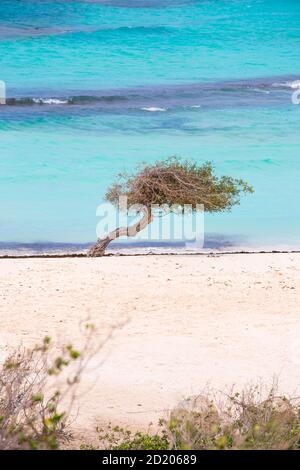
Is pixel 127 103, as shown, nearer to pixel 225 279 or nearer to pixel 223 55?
pixel 223 55

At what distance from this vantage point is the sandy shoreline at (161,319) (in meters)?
9.01

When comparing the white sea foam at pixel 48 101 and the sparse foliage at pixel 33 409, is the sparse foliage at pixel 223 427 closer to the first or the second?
the sparse foliage at pixel 33 409

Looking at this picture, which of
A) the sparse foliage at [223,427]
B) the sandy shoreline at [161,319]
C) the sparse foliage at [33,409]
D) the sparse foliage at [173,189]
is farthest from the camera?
the sparse foliage at [173,189]

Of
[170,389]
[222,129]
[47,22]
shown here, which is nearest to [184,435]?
[170,389]

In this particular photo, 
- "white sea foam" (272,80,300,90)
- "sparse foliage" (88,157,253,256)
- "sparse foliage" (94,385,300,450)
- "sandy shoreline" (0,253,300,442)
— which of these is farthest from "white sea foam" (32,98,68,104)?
"sparse foliage" (94,385,300,450)

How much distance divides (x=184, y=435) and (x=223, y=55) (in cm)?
2346

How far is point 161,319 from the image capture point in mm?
11352

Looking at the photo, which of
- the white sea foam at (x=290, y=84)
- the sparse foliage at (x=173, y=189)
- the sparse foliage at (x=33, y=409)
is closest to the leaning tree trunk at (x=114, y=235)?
the sparse foliage at (x=173, y=189)

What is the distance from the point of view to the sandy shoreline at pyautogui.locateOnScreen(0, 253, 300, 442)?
901 centimetres

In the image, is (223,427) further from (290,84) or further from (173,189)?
(290,84)

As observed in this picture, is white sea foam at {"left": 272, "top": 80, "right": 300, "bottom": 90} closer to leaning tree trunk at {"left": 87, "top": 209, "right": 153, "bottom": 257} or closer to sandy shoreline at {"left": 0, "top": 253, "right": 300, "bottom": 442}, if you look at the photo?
leaning tree trunk at {"left": 87, "top": 209, "right": 153, "bottom": 257}

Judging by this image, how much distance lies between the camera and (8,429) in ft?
21.8

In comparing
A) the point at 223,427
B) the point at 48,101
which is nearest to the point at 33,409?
the point at 223,427

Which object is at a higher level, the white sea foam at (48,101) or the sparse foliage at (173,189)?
the white sea foam at (48,101)
